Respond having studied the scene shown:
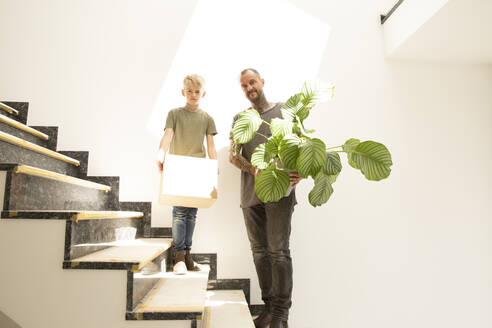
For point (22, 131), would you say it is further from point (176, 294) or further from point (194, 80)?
point (176, 294)

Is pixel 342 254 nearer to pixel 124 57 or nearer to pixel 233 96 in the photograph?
pixel 233 96

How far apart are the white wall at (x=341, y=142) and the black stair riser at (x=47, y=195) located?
0.96 ft

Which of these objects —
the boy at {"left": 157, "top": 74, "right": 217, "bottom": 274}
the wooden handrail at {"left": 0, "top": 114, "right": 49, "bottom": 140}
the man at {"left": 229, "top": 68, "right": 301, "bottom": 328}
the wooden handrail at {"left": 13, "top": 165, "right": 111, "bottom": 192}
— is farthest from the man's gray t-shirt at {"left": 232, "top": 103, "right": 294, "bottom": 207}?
the wooden handrail at {"left": 0, "top": 114, "right": 49, "bottom": 140}

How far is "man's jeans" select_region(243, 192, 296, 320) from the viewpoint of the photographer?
66.4 inches

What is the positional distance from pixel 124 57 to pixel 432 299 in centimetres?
291

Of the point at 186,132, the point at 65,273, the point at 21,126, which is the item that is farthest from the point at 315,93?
the point at 21,126

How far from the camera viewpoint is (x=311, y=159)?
1426 millimetres

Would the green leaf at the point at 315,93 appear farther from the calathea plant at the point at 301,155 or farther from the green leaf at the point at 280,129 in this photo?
the green leaf at the point at 280,129

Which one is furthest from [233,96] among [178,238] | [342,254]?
[342,254]

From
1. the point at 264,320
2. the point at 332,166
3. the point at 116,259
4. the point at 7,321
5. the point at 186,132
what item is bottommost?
the point at 264,320

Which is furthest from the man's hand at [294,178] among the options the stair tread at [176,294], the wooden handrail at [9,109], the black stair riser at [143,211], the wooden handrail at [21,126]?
the wooden handrail at [9,109]

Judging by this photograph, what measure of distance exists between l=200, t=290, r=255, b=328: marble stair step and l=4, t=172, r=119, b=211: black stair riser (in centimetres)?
94

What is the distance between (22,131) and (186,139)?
985mm

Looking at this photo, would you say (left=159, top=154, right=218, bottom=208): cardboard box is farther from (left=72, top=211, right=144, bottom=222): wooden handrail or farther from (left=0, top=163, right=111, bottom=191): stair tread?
(left=0, top=163, right=111, bottom=191): stair tread
